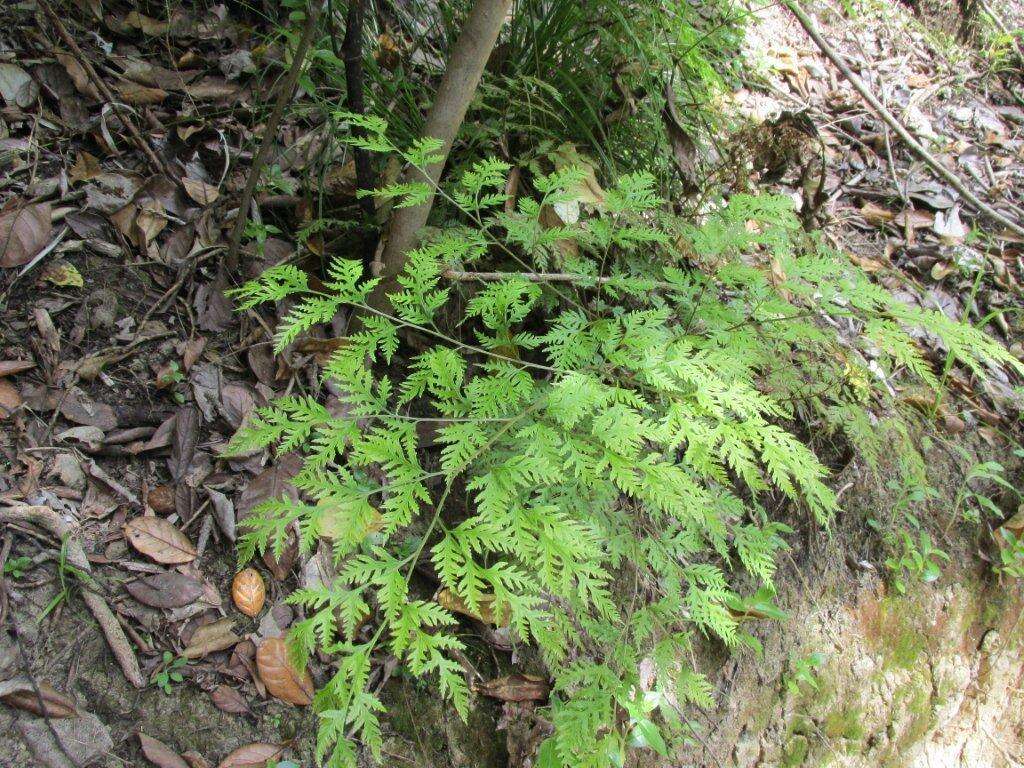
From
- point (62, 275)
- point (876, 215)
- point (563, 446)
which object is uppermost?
point (876, 215)

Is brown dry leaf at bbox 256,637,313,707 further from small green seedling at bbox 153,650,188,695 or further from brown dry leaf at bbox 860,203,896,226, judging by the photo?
brown dry leaf at bbox 860,203,896,226

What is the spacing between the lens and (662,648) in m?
1.97

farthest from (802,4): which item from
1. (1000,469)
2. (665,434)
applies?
(665,434)

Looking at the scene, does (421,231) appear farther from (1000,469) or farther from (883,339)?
(1000,469)

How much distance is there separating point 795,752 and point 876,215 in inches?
105

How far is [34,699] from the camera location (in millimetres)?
1513

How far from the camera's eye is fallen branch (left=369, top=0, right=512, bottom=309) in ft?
5.95

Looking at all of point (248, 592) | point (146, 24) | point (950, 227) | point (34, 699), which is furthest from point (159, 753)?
point (950, 227)

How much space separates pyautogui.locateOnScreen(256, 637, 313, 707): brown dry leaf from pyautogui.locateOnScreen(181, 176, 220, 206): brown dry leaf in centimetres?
147

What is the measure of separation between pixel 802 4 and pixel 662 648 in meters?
4.07

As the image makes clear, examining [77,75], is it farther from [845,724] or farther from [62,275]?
[845,724]

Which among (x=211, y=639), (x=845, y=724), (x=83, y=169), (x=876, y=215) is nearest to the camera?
(x=211, y=639)

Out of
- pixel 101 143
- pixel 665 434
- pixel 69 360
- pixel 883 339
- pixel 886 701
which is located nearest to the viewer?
pixel 665 434

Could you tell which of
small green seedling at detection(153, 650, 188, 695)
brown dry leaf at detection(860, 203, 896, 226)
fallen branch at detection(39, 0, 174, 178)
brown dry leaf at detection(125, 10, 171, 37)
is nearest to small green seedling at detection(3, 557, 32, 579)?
small green seedling at detection(153, 650, 188, 695)
